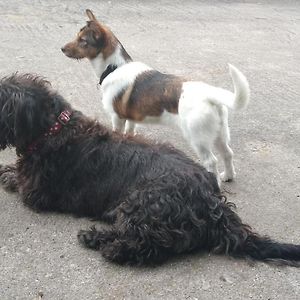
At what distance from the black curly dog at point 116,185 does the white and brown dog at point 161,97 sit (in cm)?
50

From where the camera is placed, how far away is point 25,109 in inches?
137

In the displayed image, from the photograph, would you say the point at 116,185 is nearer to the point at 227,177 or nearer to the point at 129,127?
the point at 227,177

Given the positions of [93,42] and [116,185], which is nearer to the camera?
[116,185]

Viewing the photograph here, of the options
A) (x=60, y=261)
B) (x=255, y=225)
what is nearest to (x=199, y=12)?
(x=255, y=225)

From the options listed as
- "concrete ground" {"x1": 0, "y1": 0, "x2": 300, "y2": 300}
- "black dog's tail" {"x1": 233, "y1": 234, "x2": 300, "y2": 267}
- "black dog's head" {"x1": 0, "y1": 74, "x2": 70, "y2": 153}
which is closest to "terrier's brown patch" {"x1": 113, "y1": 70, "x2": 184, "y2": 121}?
"concrete ground" {"x1": 0, "y1": 0, "x2": 300, "y2": 300}

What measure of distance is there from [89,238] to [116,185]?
1.29ft

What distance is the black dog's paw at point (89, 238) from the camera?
3.36 meters

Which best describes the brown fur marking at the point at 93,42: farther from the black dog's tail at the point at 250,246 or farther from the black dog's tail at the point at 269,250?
the black dog's tail at the point at 269,250

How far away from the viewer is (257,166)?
461 cm

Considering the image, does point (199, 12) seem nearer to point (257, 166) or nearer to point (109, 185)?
point (257, 166)

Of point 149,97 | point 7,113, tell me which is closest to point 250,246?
point 149,97

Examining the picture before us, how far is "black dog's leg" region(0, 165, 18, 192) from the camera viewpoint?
12.9 ft

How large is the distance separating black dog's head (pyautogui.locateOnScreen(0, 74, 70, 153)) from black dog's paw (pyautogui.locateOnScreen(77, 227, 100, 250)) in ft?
2.44

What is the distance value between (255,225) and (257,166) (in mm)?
967
